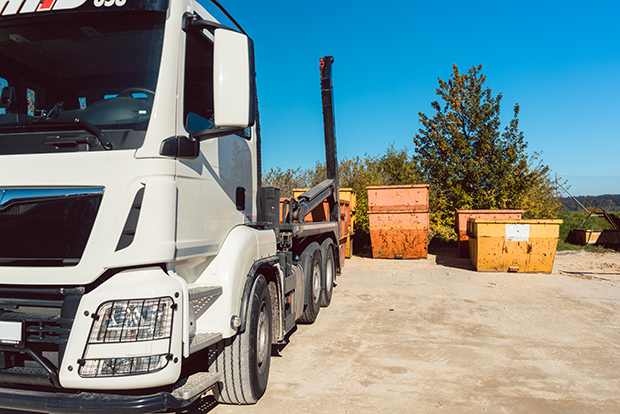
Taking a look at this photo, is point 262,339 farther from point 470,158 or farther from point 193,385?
point 470,158

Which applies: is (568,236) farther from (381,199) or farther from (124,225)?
(124,225)

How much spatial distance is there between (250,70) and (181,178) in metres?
0.78

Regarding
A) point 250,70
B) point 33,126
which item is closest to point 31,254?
point 33,126

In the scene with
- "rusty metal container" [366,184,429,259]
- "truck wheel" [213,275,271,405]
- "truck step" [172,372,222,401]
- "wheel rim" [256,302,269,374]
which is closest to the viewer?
"truck step" [172,372,222,401]

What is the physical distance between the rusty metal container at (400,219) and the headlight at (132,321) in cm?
1196

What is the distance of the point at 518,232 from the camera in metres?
11.3

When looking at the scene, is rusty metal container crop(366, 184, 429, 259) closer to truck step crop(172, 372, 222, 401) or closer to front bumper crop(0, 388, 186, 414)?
truck step crop(172, 372, 222, 401)

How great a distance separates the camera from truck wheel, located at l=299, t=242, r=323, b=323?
6.02 meters

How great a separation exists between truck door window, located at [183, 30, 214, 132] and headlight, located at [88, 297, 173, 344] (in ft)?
3.66

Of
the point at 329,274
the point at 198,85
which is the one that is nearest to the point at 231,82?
the point at 198,85

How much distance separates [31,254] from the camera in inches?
98.3

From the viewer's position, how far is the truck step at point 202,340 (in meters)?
2.57

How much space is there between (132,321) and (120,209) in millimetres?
583

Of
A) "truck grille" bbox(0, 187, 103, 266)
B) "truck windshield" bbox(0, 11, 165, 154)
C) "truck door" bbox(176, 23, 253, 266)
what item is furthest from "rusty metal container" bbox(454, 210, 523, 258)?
"truck grille" bbox(0, 187, 103, 266)
